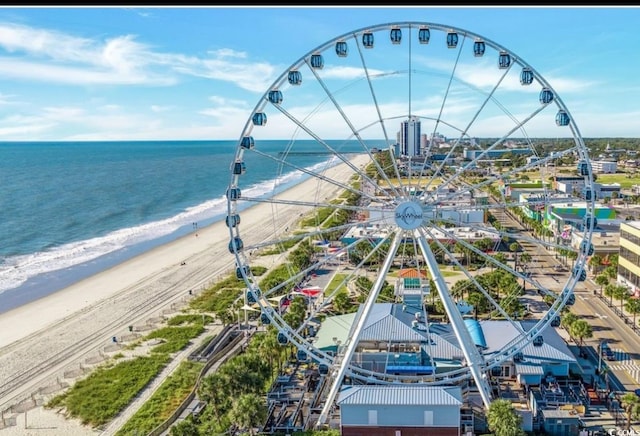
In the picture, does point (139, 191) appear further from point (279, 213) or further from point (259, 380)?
point (259, 380)

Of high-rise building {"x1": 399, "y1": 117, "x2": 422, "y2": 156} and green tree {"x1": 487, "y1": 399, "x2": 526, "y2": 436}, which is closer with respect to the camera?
green tree {"x1": 487, "y1": 399, "x2": 526, "y2": 436}

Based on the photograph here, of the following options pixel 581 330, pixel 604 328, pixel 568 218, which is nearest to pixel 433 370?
pixel 581 330

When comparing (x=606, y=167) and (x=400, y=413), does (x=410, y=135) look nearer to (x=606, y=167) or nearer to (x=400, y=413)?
(x=400, y=413)

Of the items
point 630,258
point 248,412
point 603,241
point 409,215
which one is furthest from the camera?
point 603,241

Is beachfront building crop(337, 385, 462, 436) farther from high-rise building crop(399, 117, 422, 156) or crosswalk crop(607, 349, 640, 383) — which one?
crosswalk crop(607, 349, 640, 383)

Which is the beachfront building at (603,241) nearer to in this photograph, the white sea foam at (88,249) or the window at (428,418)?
the white sea foam at (88,249)

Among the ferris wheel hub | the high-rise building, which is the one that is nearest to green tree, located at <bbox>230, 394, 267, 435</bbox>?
the ferris wheel hub

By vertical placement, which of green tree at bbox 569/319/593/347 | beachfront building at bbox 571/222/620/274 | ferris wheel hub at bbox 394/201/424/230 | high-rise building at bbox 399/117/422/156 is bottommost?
green tree at bbox 569/319/593/347

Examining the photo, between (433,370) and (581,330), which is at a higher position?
(433,370)
